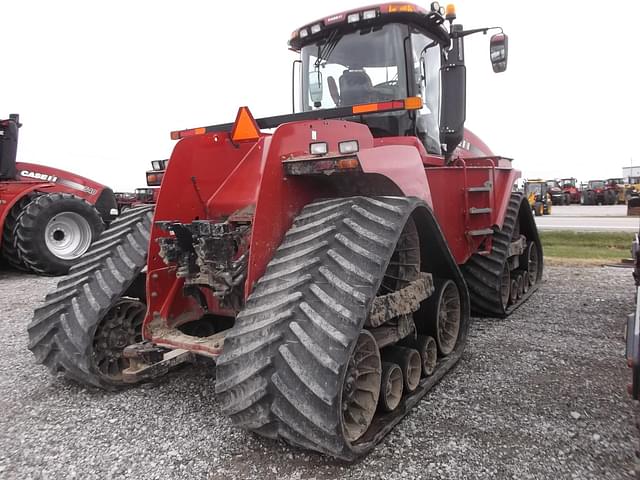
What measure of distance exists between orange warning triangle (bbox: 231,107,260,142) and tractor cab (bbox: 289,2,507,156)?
938mm

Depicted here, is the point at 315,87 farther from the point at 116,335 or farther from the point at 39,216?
the point at 39,216

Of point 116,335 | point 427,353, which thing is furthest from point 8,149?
point 427,353

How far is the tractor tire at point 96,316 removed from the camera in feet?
11.4

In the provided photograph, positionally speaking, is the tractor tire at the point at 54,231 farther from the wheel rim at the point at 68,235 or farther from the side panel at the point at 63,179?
the side panel at the point at 63,179

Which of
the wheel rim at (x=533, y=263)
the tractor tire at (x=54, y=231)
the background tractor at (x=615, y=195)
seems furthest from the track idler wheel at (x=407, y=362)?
the background tractor at (x=615, y=195)

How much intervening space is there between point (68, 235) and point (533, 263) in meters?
8.30

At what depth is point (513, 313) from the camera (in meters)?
5.96

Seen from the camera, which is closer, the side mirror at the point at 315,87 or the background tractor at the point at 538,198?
the side mirror at the point at 315,87

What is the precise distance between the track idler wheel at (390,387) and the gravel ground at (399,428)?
140 millimetres

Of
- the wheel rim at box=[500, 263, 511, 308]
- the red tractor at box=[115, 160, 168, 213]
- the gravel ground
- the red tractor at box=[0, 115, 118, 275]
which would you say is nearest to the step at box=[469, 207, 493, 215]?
the wheel rim at box=[500, 263, 511, 308]

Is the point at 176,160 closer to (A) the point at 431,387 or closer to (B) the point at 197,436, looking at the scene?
(B) the point at 197,436

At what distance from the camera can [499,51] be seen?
4.91 m

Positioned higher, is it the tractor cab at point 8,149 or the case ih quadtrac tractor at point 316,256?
the tractor cab at point 8,149

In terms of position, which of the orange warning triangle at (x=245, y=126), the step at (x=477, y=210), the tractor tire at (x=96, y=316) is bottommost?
the tractor tire at (x=96, y=316)
